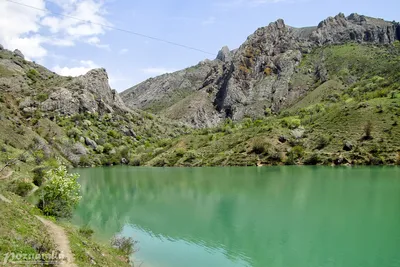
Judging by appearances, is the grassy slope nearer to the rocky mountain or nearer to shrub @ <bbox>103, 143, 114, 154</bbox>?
the rocky mountain

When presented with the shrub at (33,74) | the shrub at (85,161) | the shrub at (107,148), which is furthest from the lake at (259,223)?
the shrub at (33,74)

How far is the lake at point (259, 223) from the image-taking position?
21.0m

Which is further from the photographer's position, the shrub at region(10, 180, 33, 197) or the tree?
the shrub at region(10, 180, 33, 197)

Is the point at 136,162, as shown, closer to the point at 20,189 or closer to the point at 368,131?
the point at 368,131

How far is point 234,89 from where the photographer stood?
187m

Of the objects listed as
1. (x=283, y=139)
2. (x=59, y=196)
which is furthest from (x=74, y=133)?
(x=59, y=196)

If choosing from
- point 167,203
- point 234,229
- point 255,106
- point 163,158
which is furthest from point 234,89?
point 234,229

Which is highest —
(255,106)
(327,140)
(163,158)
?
(255,106)

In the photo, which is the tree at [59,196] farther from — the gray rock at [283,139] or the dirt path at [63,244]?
the gray rock at [283,139]

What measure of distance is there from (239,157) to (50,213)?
81.1 metres

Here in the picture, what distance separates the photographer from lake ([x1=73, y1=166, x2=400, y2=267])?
21.0m

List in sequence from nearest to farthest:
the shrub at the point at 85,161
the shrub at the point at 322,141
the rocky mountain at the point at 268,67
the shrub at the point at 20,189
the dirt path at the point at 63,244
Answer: the dirt path at the point at 63,244
the shrub at the point at 20,189
the shrub at the point at 322,141
the shrub at the point at 85,161
the rocky mountain at the point at 268,67

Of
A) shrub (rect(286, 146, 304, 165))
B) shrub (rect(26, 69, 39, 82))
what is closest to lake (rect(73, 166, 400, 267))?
shrub (rect(286, 146, 304, 165))

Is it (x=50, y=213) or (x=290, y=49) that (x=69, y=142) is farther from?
(x=290, y=49)
